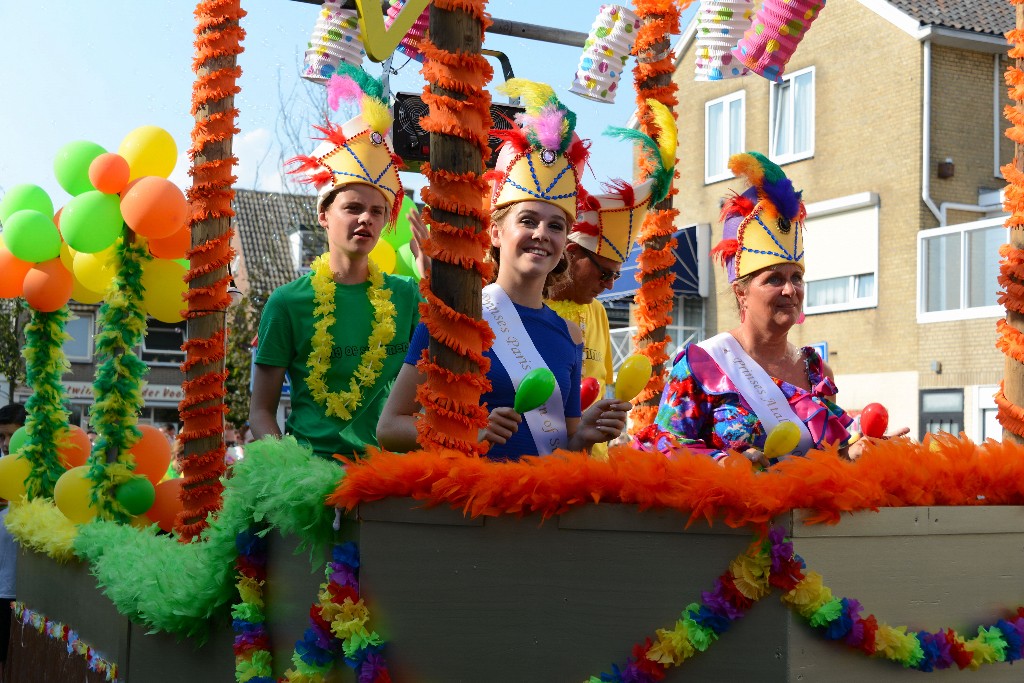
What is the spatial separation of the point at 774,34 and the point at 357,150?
2162 millimetres

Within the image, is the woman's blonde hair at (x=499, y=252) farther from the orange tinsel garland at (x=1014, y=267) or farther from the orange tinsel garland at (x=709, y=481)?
the orange tinsel garland at (x=1014, y=267)

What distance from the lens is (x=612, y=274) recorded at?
16.9 feet

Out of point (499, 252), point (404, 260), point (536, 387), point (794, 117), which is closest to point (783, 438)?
point (536, 387)

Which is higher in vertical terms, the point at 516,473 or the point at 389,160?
the point at 389,160

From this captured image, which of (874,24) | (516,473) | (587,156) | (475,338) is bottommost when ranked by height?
(516,473)

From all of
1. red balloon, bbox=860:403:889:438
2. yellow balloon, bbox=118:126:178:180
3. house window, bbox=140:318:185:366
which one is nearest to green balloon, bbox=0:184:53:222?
yellow balloon, bbox=118:126:178:180

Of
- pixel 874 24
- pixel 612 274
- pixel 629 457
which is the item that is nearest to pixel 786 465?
pixel 629 457

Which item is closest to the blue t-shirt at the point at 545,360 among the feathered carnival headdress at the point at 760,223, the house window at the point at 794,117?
the feathered carnival headdress at the point at 760,223

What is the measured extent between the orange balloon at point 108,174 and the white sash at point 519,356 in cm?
299

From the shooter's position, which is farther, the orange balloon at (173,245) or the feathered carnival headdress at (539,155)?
the orange balloon at (173,245)

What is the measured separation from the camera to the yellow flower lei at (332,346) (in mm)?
4266

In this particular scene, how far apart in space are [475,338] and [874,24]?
19.5m

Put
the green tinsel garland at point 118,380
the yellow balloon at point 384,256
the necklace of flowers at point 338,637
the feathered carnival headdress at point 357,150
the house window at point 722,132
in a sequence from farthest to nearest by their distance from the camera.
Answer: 1. the house window at point 722,132
2. the yellow balloon at point 384,256
3. the green tinsel garland at point 118,380
4. the feathered carnival headdress at point 357,150
5. the necklace of flowers at point 338,637

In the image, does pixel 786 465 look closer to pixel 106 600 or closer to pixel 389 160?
pixel 389 160
